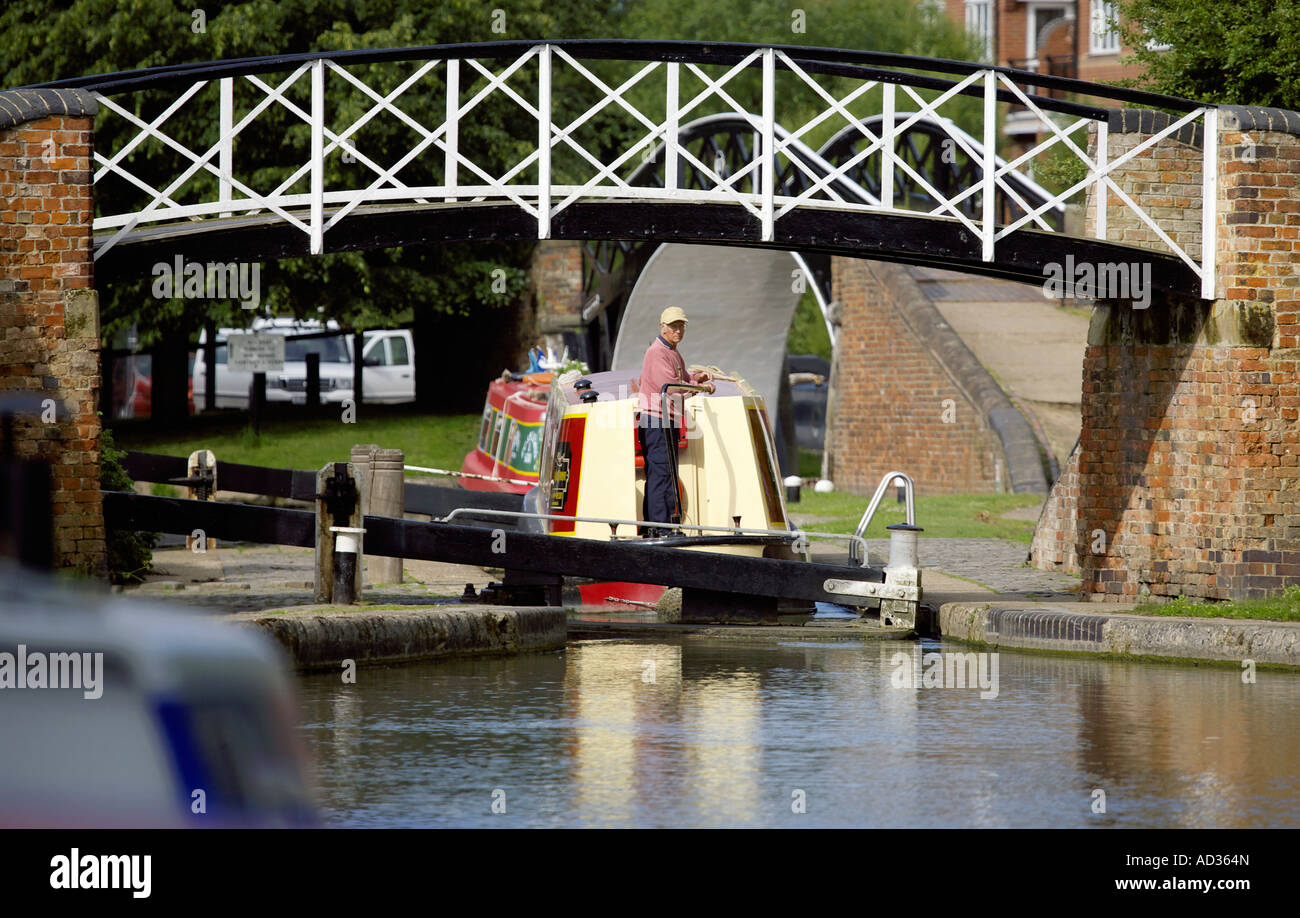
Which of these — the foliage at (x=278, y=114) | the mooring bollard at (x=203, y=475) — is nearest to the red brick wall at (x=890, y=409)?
the foliage at (x=278, y=114)

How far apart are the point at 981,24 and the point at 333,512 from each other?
4888 cm

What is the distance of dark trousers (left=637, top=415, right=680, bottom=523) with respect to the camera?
47.3ft

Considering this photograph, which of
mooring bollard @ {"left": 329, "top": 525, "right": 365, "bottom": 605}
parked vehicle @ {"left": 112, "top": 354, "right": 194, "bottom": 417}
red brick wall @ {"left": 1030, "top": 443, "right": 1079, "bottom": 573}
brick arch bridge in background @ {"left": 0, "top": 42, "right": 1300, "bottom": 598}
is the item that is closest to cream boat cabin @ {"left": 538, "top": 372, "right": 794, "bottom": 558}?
brick arch bridge in background @ {"left": 0, "top": 42, "right": 1300, "bottom": 598}

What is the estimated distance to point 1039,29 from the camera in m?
54.0

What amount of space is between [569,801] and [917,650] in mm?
5814

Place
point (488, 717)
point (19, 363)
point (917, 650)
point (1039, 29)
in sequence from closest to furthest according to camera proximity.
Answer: point (488, 717) → point (19, 363) → point (917, 650) → point (1039, 29)

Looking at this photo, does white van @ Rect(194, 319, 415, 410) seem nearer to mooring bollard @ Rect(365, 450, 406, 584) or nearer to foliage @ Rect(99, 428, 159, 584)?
foliage @ Rect(99, 428, 159, 584)

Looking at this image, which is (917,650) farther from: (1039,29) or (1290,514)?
(1039,29)

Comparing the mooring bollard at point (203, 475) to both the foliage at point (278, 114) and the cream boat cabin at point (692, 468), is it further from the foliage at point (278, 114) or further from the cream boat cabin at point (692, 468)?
the foliage at point (278, 114)

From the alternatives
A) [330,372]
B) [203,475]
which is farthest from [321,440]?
[203,475]

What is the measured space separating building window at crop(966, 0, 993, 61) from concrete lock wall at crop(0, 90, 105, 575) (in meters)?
45.6

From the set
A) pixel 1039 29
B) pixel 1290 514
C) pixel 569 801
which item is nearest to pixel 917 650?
pixel 1290 514

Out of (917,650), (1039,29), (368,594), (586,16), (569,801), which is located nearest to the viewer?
(569,801)

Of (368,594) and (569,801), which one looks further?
(368,594)
